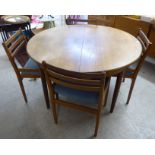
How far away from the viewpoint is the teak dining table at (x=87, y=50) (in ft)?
3.84

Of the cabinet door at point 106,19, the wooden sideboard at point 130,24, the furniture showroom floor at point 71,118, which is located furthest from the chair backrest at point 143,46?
the cabinet door at point 106,19

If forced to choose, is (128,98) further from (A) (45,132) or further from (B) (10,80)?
(B) (10,80)

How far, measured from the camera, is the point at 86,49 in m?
1.39

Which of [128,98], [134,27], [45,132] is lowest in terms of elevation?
[45,132]

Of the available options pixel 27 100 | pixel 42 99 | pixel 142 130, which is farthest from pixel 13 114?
pixel 142 130

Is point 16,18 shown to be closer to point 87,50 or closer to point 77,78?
point 87,50

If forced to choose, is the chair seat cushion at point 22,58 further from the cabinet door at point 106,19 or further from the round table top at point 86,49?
the cabinet door at point 106,19

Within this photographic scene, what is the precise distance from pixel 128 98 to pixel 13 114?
139 cm

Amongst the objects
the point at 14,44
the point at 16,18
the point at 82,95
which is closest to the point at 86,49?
the point at 82,95

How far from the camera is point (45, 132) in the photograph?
1.50m

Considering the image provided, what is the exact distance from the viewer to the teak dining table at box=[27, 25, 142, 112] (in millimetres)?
1169

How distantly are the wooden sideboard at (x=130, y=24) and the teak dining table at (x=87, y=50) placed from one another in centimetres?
76

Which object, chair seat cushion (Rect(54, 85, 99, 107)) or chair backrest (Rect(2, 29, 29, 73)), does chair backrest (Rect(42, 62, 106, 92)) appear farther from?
chair backrest (Rect(2, 29, 29, 73))

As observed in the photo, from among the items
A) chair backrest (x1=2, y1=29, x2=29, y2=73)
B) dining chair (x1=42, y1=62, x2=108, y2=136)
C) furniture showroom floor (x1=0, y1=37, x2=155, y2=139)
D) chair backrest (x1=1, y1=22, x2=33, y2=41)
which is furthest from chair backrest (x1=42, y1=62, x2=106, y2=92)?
chair backrest (x1=1, y1=22, x2=33, y2=41)
